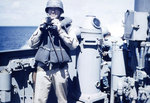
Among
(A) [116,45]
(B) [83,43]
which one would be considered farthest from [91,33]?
(A) [116,45]

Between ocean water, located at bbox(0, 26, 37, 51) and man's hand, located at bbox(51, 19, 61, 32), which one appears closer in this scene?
man's hand, located at bbox(51, 19, 61, 32)

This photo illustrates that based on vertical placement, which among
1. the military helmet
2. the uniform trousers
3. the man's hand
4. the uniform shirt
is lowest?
the uniform trousers

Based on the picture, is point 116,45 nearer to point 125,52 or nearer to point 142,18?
point 125,52

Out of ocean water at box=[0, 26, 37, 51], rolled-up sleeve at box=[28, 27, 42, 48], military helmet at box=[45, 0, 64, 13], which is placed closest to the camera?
rolled-up sleeve at box=[28, 27, 42, 48]

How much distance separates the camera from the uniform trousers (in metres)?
A: 3.25

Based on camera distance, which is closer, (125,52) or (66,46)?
(66,46)

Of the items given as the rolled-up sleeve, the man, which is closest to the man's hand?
the man

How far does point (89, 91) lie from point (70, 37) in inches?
47.1

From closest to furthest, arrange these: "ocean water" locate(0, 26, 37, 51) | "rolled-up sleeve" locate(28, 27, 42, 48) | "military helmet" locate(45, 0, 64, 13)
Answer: "rolled-up sleeve" locate(28, 27, 42, 48) → "military helmet" locate(45, 0, 64, 13) → "ocean water" locate(0, 26, 37, 51)

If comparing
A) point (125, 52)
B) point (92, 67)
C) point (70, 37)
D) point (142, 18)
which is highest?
point (142, 18)

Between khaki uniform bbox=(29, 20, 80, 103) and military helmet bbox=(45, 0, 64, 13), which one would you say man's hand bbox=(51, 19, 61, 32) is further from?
military helmet bbox=(45, 0, 64, 13)

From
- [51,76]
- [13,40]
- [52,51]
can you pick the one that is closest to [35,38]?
[52,51]

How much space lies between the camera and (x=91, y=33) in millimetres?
3816

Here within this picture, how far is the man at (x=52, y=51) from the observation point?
3227mm
